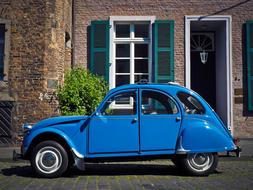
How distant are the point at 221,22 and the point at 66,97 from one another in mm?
6703

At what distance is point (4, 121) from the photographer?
13477 mm

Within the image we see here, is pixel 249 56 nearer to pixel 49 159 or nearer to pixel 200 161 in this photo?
pixel 200 161

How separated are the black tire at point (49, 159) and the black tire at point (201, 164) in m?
2.45

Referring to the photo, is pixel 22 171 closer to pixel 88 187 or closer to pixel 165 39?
pixel 88 187

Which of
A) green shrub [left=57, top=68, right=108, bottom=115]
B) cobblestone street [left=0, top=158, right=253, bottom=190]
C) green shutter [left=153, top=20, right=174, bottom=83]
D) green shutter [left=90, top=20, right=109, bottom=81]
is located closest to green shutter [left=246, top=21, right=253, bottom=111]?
green shutter [left=153, top=20, right=174, bottom=83]

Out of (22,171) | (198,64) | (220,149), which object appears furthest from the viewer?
(198,64)

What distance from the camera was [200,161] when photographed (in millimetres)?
8797

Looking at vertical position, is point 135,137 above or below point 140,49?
below

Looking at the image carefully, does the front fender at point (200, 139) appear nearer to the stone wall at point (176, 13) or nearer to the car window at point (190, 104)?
the car window at point (190, 104)

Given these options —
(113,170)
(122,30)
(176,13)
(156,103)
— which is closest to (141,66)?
(122,30)

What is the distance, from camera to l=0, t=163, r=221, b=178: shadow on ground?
9.30 meters

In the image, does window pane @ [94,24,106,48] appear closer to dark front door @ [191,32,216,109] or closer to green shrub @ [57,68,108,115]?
green shrub @ [57,68,108,115]

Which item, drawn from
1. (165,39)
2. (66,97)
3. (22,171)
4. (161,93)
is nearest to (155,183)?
(161,93)

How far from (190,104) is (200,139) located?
0.77 m
